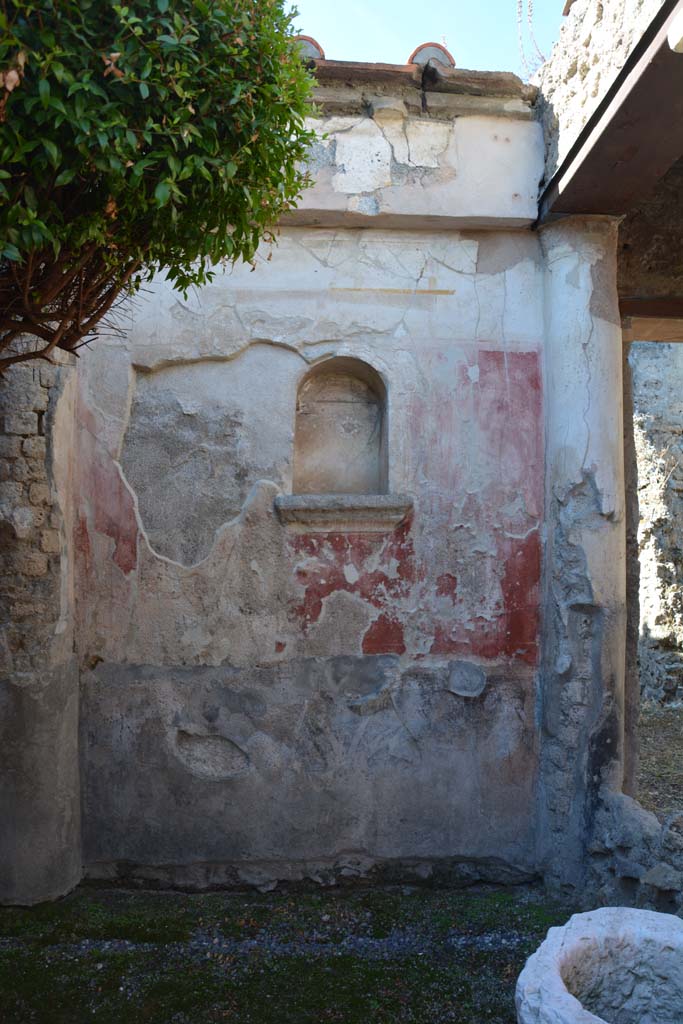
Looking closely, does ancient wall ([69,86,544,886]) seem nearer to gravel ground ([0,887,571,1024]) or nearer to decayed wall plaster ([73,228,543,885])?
decayed wall plaster ([73,228,543,885])

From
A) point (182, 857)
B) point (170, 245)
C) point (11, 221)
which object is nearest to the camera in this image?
point (11, 221)

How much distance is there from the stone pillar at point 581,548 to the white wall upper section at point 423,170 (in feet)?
1.11

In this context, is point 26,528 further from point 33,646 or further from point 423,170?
point 423,170

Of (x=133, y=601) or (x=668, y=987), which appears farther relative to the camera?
(x=133, y=601)

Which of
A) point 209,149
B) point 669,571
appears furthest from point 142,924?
point 669,571

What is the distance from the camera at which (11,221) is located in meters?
2.26

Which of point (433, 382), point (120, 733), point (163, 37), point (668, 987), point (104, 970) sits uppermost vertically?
point (163, 37)

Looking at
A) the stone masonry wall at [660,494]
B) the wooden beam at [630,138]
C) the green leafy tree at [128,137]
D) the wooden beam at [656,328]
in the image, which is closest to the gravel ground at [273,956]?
the green leafy tree at [128,137]

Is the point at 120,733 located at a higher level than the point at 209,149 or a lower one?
lower

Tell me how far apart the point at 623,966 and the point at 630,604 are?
2377 mm

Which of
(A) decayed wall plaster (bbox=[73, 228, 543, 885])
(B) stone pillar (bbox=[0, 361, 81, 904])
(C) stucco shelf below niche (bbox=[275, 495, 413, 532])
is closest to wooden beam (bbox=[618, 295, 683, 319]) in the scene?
(A) decayed wall plaster (bbox=[73, 228, 543, 885])

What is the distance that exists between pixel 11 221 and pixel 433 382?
8.93 ft

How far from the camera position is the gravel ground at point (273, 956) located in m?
3.40

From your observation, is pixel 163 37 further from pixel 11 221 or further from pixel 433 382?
pixel 433 382
